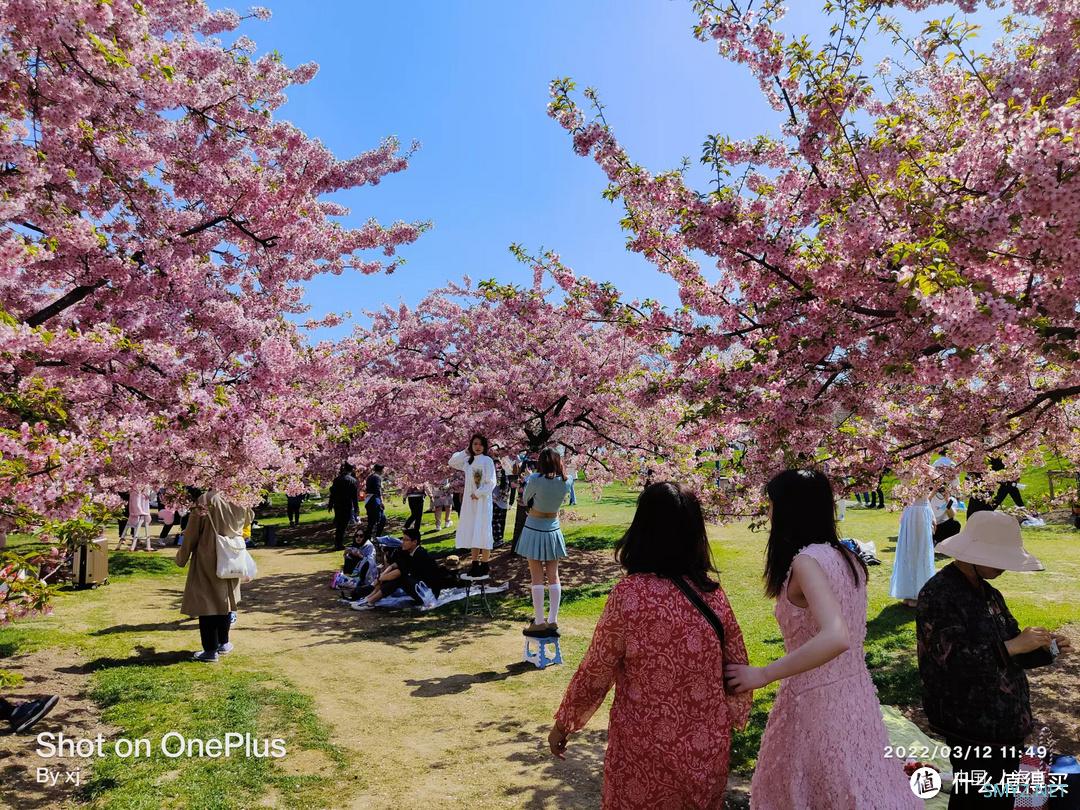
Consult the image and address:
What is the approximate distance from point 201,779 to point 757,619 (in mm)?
7120

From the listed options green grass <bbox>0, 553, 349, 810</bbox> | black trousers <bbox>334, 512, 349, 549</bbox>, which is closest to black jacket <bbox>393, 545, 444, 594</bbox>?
green grass <bbox>0, 553, 349, 810</bbox>

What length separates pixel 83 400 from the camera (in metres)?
5.89

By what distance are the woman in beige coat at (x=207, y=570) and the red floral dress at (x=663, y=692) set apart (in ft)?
19.9

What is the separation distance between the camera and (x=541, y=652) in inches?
280

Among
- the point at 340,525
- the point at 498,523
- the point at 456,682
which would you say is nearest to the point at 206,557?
the point at 456,682

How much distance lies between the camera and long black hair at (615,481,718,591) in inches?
96.6

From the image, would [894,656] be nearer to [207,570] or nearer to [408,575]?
[408,575]

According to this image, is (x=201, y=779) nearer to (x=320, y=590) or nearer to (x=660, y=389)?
(x=660, y=389)

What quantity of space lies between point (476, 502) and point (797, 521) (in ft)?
27.0

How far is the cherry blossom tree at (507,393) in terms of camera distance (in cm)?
1293

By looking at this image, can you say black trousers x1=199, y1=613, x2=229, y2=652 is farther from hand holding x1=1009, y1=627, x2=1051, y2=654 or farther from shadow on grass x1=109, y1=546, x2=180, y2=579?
hand holding x1=1009, y1=627, x2=1051, y2=654

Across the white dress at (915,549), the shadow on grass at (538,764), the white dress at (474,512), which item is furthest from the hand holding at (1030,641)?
the white dress at (474,512)

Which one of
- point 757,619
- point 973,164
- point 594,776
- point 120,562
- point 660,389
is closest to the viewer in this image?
point 973,164

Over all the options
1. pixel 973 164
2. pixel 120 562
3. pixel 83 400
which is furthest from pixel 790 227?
pixel 120 562
